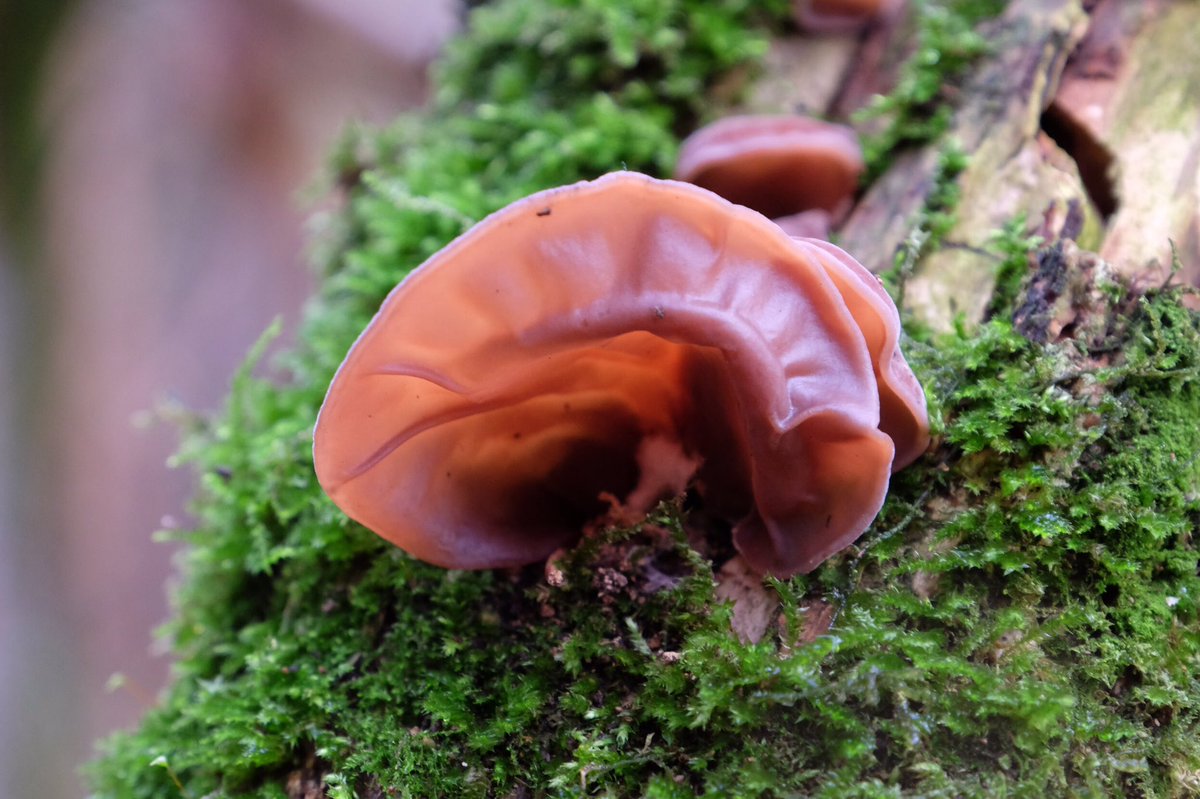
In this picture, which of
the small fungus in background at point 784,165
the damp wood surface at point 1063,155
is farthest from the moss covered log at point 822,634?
the small fungus in background at point 784,165

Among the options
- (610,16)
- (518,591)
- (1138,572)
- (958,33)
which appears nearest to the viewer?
(1138,572)

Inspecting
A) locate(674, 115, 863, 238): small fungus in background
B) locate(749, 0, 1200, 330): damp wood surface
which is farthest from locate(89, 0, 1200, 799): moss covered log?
locate(674, 115, 863, 238): small fungus in background

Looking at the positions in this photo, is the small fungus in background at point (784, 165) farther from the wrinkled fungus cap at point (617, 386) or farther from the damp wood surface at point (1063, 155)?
the wrinkled fungus cap at point (617, 386)

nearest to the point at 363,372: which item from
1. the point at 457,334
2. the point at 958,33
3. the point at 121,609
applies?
the point at 457,334

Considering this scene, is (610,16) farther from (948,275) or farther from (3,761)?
(3,761)

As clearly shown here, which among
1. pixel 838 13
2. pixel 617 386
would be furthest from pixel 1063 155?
pixel 617 386

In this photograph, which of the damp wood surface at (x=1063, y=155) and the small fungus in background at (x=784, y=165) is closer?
the damp wood surface at (x=1063, y=155)
